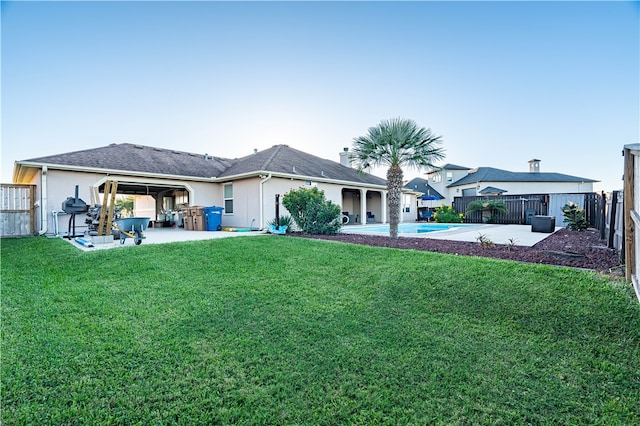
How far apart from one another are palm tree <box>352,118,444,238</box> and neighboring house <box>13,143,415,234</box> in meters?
1.17

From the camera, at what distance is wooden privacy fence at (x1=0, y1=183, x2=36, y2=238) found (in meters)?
11.2

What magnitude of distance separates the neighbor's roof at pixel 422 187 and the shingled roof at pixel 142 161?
72.3ft

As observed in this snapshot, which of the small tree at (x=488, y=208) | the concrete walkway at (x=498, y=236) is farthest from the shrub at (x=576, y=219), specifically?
the small tree at (x=488, y=208)

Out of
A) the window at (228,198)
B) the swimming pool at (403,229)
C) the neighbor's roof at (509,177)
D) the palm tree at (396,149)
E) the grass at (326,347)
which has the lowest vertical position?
the grass at (326,347)

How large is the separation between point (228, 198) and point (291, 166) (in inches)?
150

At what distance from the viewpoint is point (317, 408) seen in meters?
2.20

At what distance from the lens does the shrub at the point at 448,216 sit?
20.3 metres

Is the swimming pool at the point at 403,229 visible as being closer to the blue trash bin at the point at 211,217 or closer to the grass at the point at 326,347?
the blue trash bin at the point at 211,217

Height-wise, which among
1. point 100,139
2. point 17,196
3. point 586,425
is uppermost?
point 100,139

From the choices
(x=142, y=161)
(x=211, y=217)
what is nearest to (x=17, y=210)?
(x=142, y=161)

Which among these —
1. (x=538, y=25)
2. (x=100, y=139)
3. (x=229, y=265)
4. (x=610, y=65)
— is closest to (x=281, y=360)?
(x=229, y=265)

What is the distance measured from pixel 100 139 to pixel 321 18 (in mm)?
14187

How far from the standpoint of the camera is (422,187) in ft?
114

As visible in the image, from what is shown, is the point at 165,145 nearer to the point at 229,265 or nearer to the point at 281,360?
the point at 229,265
